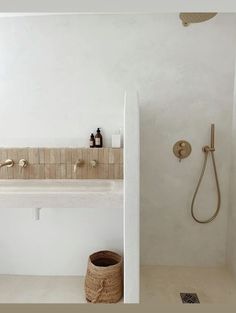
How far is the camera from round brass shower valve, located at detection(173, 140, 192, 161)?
284 centimetres

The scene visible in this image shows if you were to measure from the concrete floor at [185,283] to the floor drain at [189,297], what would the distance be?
36 mm

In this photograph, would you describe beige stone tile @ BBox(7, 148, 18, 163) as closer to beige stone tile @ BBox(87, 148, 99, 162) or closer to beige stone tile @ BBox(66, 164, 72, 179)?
beige stone tile @ BBox(66, 164, 72, 179)

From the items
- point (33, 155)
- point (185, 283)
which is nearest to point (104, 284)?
point (185, 283)

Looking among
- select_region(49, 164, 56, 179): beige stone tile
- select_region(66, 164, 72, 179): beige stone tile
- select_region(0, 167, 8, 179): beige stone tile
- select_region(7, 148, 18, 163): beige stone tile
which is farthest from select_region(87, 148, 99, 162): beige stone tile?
select_region(0, 167, 8, 179): beige stone tile

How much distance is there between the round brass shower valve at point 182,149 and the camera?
9.30ft

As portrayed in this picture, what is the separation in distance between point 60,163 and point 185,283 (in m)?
1.69

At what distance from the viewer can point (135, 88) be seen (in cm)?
276

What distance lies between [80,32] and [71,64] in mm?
312

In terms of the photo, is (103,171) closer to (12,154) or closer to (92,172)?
(92,172)

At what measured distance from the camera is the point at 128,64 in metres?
2.73

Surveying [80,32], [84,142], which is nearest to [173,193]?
[84,142]

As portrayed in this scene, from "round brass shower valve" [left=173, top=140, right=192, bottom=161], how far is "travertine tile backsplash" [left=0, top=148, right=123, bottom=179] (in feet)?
1.93

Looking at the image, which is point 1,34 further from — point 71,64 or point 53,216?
point 53,216

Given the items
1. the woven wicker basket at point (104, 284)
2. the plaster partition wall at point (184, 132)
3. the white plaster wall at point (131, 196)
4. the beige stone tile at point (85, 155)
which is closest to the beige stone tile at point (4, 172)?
the beige stone tile at point (85, 155)
